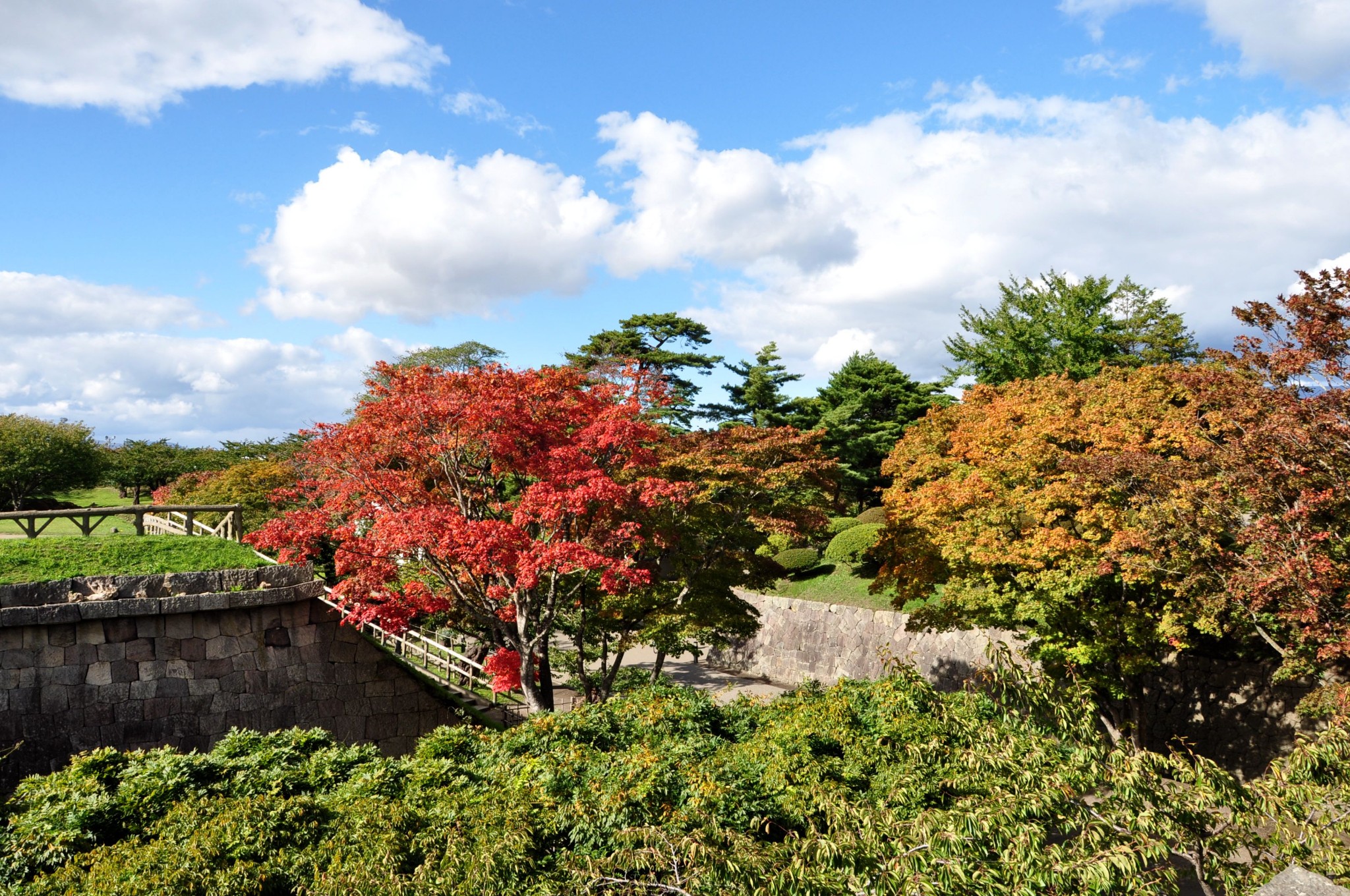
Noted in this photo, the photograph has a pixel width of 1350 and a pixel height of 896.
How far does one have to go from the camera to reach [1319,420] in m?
10.1

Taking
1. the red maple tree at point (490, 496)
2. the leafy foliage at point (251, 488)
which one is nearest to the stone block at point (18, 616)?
the red maple tree at point (490, 496)

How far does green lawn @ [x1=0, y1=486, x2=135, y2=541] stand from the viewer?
22.1 metres

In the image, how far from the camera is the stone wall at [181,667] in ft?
36.5

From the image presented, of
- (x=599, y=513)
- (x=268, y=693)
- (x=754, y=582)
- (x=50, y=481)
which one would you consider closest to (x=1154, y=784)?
(x=599, y=513)

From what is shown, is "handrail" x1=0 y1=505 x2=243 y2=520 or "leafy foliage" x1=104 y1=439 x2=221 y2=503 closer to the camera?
"handrail" x1=0 y1=505 x2=243 y2=520

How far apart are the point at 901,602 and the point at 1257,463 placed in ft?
25.6

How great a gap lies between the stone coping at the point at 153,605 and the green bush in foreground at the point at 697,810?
3132 mm

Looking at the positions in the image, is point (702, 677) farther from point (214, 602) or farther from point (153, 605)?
point (153, 605)

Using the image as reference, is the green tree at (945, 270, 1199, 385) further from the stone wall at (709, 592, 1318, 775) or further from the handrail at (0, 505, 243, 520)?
the handrail at (0, 505, 243, 520)

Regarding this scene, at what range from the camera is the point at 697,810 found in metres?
6.53

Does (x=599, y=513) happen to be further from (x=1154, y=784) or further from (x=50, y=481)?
(x=50, y=481)

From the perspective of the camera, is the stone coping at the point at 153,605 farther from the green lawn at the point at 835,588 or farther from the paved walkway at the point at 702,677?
the green lawn at the point at 835,588

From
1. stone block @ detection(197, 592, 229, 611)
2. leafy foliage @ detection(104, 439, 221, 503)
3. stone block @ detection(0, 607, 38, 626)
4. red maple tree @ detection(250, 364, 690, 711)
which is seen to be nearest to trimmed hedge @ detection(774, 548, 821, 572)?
red maple tree @ detection(250, 364, 690, 711)

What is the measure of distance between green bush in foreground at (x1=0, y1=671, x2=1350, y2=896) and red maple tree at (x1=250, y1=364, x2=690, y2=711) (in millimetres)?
2912
